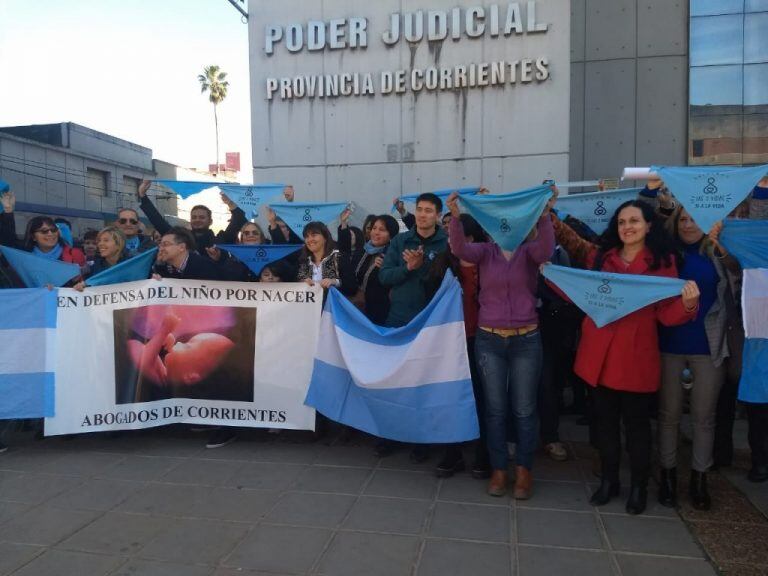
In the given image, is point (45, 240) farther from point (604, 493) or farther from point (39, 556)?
point (604, 493)

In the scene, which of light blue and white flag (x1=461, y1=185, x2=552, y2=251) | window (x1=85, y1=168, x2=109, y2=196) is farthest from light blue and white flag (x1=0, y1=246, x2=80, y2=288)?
window (x1=85, y1=168, x2=109, y2=196)

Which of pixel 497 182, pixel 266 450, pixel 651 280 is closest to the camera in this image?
pixel 651 280

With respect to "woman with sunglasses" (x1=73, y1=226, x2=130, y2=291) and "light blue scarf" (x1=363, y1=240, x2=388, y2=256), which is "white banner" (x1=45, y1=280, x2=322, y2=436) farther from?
"light blue scarf" (x1=363, y1=240, x2=388, y2=256)

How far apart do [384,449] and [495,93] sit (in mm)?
6370

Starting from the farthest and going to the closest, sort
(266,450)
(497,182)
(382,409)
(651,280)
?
1. (497,182)
2. (266,450)
3. (382,409)
4. (651,280)

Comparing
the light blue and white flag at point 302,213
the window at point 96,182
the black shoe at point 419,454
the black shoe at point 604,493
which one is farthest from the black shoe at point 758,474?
the window at point 96,182

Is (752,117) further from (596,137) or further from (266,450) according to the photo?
(266,450)

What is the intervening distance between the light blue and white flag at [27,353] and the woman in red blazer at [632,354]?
4347 mm

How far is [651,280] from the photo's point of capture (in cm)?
354

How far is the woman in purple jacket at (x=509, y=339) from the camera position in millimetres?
3887

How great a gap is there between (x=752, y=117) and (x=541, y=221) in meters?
9.14

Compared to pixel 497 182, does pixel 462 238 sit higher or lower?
lower

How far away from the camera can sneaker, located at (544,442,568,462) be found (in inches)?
184

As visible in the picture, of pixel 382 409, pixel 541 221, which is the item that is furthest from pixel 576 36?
pixel 382 409
